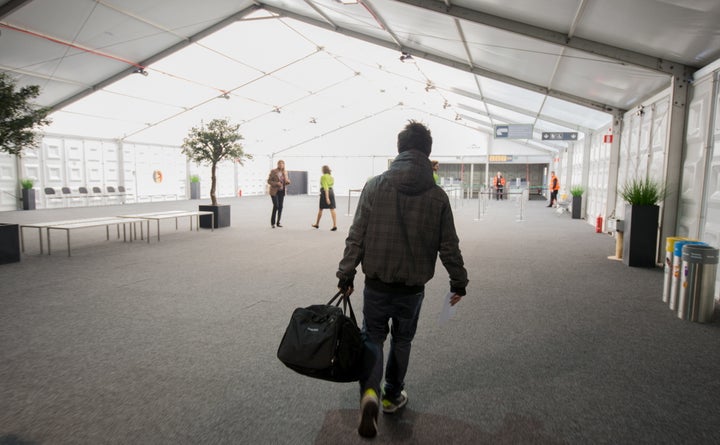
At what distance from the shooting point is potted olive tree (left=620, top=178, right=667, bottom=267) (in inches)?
261

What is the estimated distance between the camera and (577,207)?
49.8ft

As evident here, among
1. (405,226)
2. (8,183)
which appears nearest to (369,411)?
(405,226)

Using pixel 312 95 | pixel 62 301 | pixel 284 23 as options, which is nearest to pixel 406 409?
pixel 62 301

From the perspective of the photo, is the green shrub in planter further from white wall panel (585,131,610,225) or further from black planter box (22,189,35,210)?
black planter box (22,189,35,210)

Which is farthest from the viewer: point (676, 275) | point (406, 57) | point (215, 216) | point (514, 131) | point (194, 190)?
point (194, 190)

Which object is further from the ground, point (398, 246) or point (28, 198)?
point (398, 246)

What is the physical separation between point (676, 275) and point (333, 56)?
14.0m

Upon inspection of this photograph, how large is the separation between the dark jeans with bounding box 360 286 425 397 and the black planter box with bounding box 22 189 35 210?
64.2 ft

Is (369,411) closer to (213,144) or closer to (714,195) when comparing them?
(714,195)

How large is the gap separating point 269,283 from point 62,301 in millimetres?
2332

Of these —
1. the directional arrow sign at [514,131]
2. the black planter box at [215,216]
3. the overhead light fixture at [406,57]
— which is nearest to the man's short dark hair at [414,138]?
→ the black planter box at [215,216]

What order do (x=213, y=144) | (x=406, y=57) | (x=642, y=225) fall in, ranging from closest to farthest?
(x=642, y=225)
(x=213, y=144)
(x=406, y=57)

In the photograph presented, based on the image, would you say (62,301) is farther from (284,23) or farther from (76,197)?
(76,197)

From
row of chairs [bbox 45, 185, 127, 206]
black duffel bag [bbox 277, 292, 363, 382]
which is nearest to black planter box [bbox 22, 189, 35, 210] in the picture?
row of chairs [bbox 45, 185, 127, 206]
